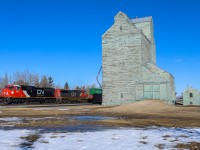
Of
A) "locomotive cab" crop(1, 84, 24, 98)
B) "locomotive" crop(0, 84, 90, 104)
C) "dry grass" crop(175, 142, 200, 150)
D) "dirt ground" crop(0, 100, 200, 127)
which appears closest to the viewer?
"dry grass" crop(175, 142, 200, 150)

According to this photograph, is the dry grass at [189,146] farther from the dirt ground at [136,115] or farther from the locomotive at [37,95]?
the locomotive at [37,95]

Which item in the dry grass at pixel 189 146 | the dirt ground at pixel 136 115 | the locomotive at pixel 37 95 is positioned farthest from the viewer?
the locomotive at pixel 37 95

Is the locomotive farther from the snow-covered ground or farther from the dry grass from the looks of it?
the dry grass

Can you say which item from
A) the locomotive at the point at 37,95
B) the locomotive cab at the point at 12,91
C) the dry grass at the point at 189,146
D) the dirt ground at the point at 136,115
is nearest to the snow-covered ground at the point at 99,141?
the dry grass at the point at 189,146

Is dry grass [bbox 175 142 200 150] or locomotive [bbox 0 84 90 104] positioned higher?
locomotive [bbox 0 84 90 104]

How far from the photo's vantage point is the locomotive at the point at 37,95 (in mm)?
53344

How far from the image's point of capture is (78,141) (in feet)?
36.8

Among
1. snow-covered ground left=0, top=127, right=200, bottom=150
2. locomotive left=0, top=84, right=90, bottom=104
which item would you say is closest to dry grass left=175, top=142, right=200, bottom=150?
snow-covered ground left=0, top=127, right=200, bottom=150

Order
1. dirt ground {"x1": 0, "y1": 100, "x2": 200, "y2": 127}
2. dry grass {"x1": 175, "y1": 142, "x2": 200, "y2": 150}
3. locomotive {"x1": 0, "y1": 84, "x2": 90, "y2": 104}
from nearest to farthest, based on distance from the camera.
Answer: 1. dry grass {"x1": 175, "y1": 142, "x2": 200, "y2": 150}
2. dirt ground {"x1": 0, "y1": 100, "x2": 200, "y2": 127}
3. locomotive {"x1": 0, "y1": 84, "x2": 90, "y2": 104}

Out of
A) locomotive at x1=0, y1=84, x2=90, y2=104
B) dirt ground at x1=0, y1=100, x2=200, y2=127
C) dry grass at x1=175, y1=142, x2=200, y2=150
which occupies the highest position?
locomotive at x1=0, y1=84, x2=90, y2=104

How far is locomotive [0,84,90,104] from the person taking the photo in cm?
5334

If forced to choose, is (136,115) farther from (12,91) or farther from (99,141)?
(12,91)

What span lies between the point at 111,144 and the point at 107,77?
36.5 m

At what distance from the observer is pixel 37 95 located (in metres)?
59.7
